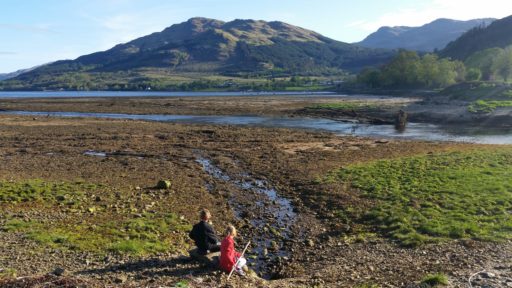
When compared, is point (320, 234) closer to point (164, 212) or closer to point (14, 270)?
point (164, 212)

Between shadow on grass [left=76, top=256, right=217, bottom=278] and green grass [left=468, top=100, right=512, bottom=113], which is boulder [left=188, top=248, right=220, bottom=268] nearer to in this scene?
shadow on grass [left=76, top=256, right=217, bottom=278]

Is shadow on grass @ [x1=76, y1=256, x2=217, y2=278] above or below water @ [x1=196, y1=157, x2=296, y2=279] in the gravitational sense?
above

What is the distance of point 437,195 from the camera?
25547 mm

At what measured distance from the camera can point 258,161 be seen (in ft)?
132

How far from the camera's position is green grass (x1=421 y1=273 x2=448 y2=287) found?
47.0 feet

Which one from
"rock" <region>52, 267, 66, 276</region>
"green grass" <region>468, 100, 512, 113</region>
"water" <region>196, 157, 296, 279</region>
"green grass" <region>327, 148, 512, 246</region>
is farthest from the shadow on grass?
"green grass" <region>468, 100, 512, 113</region>

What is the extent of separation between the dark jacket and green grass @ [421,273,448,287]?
7598 millimetres

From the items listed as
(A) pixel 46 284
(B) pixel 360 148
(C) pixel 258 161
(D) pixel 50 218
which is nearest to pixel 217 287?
(A) pixel 46 284

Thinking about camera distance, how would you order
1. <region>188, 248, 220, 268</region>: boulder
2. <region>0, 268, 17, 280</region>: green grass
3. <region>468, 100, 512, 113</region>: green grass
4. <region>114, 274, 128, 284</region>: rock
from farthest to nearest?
<region>468, 100, 512, 113</region>: green grass, <region>188, 248, 220, 268</region>: boulder, <region>114, 274, 128, 284</region>: rock, <region>0, 268, 17, 280</region>: green grass

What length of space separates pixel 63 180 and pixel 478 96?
10300cm

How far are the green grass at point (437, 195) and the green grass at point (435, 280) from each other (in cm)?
427

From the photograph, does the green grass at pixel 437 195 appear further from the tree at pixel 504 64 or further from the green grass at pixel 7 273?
the tree at pixel 504 64

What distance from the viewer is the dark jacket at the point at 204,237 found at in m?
16.5

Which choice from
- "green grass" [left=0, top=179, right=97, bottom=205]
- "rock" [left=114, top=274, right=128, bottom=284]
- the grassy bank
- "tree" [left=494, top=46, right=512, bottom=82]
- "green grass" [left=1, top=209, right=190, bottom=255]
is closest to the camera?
"rock" [left=114, top=274, right=128, bottom=284]
